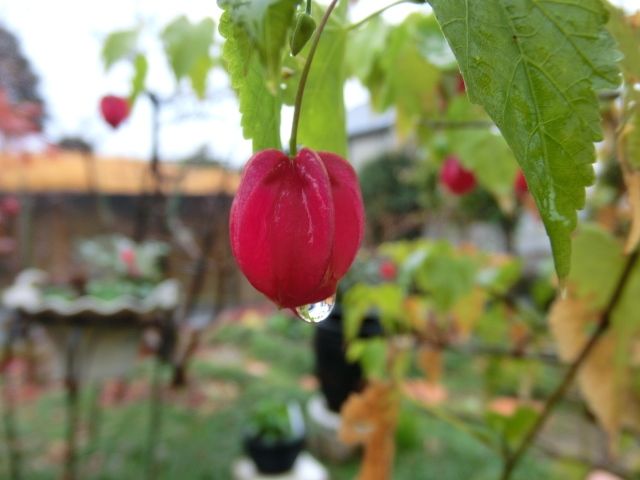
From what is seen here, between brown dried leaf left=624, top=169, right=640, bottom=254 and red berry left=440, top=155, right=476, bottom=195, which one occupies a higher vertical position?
brown dried leaf left=624, top=169, right=640, bottom=254

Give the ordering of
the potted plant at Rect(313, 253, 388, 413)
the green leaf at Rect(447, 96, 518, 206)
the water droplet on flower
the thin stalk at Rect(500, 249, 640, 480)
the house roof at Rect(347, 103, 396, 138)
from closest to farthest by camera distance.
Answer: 1. the water droplet on flower
2. the thin stalk at Rect(500, 249, 640, 480)
3. the green leaf at Rect(447, 96, 518, 206)
4. the potted plant at Rect(313, 253, 388, 413)
5. the house roof at Rect(347, 103, 396, 138)

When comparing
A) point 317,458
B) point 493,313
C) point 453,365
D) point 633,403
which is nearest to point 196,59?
point 633,403

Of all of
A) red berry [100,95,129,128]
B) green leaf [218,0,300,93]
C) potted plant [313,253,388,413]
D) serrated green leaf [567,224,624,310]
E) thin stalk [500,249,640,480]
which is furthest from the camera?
potted plant [313,253,388,413]

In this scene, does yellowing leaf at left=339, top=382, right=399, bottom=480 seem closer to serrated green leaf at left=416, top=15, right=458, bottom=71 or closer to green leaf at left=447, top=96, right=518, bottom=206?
green leaf at left=447, top=96, right=518, bottom=206

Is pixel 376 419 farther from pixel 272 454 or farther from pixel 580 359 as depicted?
pixel 272 454

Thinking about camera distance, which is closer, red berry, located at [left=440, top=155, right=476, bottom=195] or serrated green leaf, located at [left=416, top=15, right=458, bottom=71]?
serrated green leaf, located at [left=416, top=15, right=458, bottom=71]

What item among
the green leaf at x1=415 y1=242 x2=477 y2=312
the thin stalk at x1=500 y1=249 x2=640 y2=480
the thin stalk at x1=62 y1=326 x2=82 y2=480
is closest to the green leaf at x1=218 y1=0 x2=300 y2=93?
the thin stalk at x1=500 y1=249 x2=640 y2=480

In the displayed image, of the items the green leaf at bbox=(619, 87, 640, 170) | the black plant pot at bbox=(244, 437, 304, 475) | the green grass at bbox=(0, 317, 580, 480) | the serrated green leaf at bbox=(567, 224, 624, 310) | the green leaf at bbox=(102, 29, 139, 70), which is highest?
the green leaf at bbox=(102, 29, 139, 70)

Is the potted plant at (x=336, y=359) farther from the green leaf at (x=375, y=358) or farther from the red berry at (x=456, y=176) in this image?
the red berry at (x=456, y=176)
